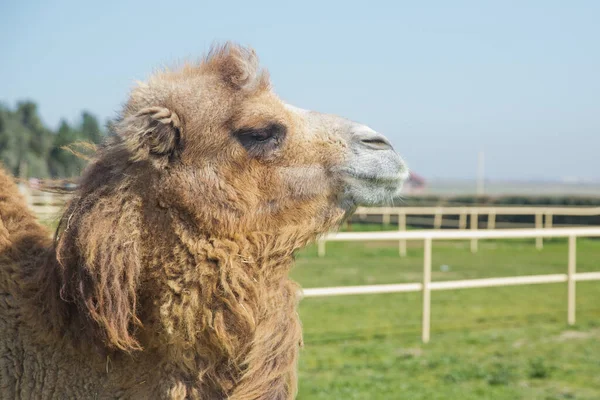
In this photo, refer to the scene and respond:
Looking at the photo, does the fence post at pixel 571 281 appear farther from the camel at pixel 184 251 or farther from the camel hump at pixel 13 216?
the camel hump at pixel 13 216

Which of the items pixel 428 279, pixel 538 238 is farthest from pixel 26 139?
pixel 428 279

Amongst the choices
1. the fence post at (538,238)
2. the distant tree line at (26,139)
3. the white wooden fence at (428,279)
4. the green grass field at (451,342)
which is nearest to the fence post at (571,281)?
the white wooden fence at (428,279)

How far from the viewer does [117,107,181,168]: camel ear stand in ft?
8.93

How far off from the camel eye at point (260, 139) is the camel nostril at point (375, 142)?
0.36m

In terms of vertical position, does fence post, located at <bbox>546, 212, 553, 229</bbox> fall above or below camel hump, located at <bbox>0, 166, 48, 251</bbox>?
below

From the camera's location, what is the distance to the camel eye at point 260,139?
2.86 metres

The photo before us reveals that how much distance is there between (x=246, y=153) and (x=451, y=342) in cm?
723

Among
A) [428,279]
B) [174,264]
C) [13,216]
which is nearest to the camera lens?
[174,264]

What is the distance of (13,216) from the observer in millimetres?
3100

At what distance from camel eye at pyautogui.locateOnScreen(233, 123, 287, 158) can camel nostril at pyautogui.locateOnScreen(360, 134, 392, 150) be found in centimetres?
36

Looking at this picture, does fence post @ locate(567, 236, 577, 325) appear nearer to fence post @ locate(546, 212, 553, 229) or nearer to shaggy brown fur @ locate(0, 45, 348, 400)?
shaggy brown fur @ locate(0, 45, 348, 400)

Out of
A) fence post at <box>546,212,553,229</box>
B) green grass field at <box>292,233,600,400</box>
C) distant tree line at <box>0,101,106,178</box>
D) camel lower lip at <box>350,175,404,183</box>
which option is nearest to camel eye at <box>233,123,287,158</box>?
camel lower lip at <box>350,175,404,183</box>

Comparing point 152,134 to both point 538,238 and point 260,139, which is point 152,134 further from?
point 538,238

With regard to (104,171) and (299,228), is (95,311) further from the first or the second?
(299,228)
